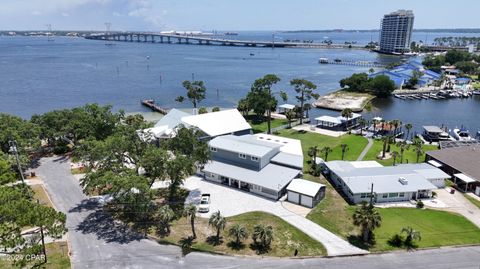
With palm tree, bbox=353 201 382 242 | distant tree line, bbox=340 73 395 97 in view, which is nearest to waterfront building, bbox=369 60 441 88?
distant tree line, bbox=340 73 395 97

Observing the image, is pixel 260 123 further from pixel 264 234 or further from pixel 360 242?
pixel 264 234

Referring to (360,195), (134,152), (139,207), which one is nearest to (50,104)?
(134,152)

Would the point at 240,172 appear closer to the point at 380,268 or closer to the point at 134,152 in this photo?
the point at 134,152

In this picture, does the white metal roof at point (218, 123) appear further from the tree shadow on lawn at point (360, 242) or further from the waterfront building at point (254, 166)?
the tree shadow on lawn at point (360, 242)

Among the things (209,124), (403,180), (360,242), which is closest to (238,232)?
(360,242)

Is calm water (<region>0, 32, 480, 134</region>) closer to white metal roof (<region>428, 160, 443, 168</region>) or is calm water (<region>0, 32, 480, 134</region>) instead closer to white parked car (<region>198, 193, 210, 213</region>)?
white metal roof (<region>428, 160, 443, 168</region>)

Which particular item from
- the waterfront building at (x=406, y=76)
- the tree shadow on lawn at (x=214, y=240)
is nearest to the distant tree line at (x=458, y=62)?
the waterfront building at (x=406, y=76)
